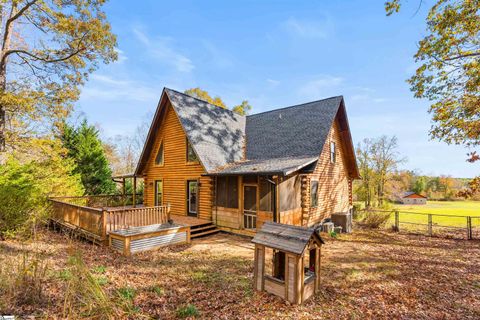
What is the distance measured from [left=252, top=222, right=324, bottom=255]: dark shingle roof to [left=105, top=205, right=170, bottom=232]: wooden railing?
20.4ft

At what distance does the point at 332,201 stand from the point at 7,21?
65.8ft

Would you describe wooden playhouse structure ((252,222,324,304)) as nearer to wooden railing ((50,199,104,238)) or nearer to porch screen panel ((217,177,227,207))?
porch screen panel ((217,177,227,207))

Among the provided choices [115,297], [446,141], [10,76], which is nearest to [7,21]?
[10,76]

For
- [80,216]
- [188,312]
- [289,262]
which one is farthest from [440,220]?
[80,216]

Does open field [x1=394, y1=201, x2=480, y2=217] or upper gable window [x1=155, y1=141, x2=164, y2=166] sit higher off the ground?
upper gable window [x1=155, y1=141, x2=164, y2=166]

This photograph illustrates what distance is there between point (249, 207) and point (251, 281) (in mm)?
5259

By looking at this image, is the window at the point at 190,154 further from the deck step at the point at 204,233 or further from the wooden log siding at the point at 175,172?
the deck step at the point at 204,233

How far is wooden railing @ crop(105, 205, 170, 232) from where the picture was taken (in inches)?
354

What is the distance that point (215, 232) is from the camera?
11570 mm

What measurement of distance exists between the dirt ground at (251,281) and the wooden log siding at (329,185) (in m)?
2.79

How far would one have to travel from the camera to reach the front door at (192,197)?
43.3 feet

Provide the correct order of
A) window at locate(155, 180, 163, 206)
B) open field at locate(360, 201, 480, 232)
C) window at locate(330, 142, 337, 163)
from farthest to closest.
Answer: window at locate(155, 180, 163, 206) → window at locate(330, 142, 337, 163) → open field at locate(360, 201, 480, 232)

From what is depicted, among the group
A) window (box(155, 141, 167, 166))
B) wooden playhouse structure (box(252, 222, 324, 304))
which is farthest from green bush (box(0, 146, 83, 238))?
wooden playhouse structure (box(252, 222, 324, 304))

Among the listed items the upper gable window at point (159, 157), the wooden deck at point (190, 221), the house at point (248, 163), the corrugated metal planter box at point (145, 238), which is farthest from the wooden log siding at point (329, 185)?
the upper gable window at point (159, 157)
